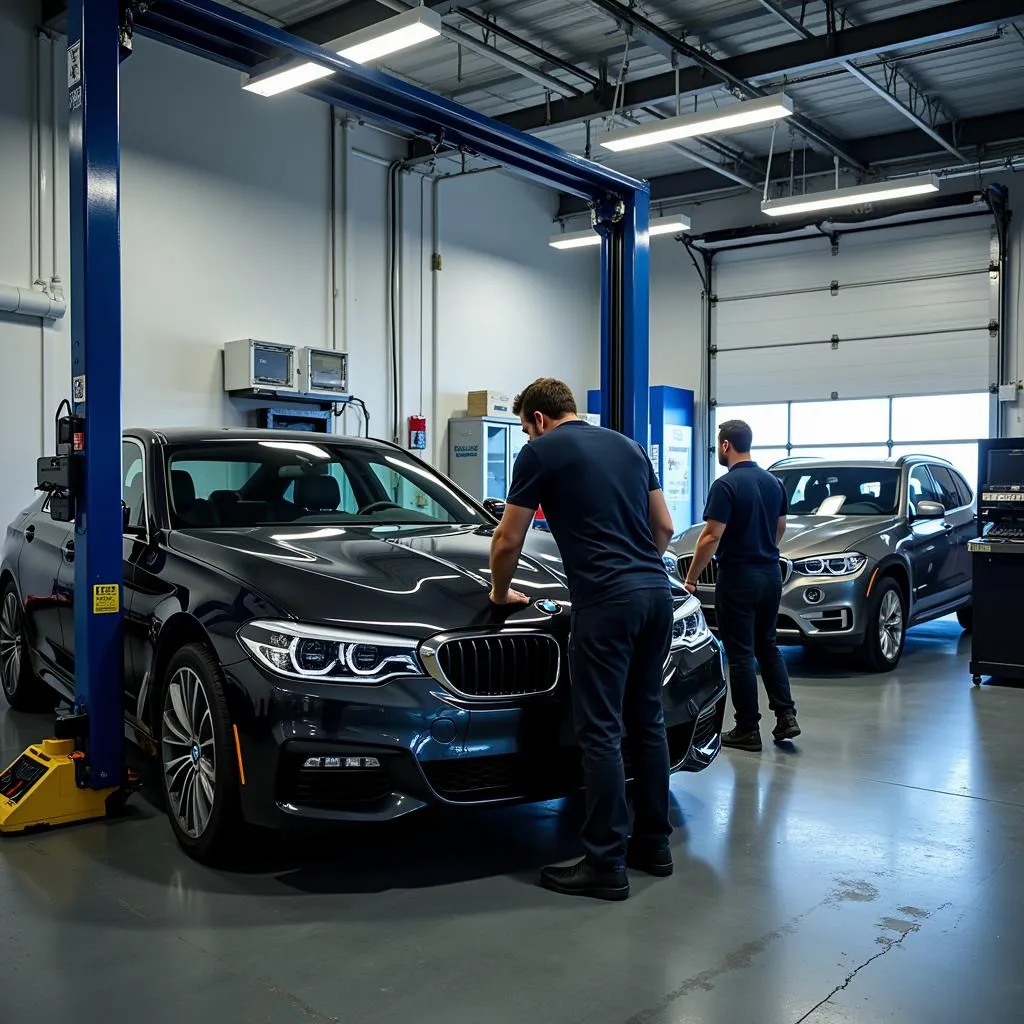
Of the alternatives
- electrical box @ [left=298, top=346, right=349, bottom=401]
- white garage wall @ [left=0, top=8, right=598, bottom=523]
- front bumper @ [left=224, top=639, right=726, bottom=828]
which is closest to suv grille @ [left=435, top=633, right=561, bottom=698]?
front bumper @ [left=224, top=639, right=726, bottom=828]

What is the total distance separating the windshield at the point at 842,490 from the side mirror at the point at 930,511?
0.63ft

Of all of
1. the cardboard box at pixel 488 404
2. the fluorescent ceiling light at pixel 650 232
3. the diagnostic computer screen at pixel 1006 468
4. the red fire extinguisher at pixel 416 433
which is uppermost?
the fluorescent ceiling light at pixel 650 232

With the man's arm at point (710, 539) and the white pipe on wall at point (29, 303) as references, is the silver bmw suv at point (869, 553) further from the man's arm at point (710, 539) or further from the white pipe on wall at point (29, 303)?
the white pipe on wall at point (29, 303)

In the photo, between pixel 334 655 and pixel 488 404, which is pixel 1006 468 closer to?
pixel 334 655

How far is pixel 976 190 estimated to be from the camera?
12891 mm

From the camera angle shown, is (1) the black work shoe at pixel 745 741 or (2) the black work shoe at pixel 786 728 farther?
(2) the black work shoe at pixel 786 728

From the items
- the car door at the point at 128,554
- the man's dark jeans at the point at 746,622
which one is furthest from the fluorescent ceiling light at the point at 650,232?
the car door at the point at 128,554

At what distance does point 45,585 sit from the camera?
4.98 metres

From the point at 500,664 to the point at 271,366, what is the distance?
7.81 meters

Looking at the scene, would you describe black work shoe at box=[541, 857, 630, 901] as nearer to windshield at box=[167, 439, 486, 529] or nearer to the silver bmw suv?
Result: windshield at box=[167, 439, 486, 529]

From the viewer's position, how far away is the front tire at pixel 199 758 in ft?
10.7

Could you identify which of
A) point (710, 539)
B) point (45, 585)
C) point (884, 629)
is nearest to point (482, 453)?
point (884, 629)

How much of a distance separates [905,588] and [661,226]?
6.09 m

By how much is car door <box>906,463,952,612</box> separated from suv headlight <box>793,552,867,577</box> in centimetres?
70
